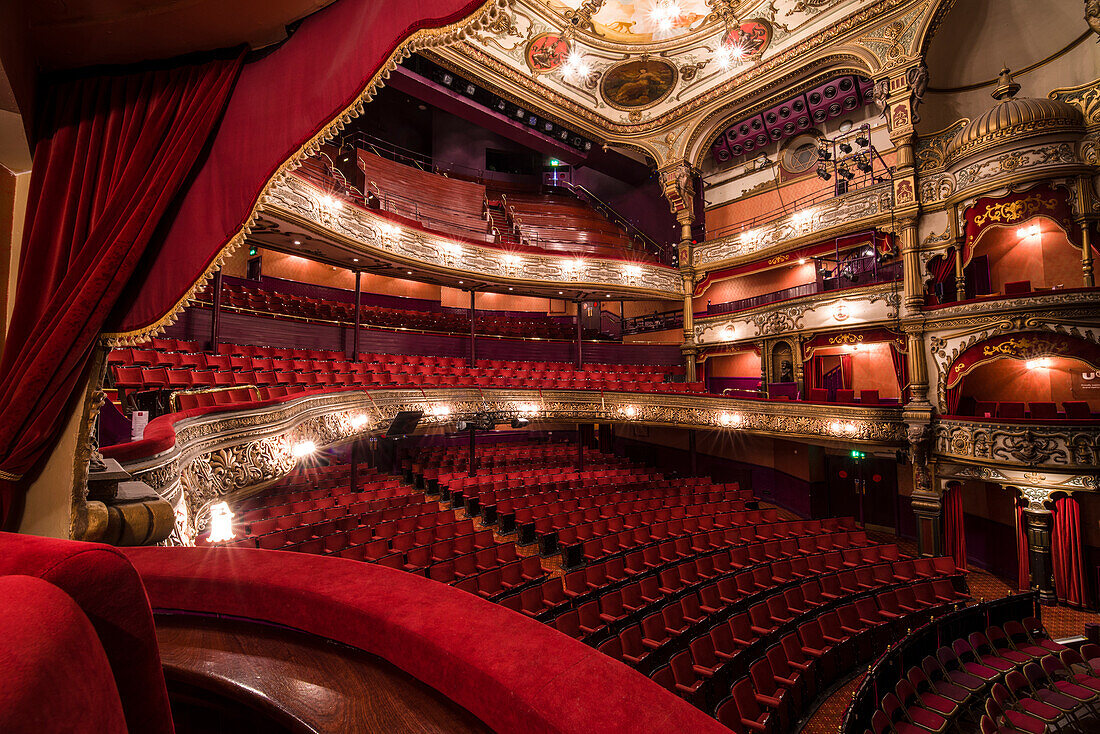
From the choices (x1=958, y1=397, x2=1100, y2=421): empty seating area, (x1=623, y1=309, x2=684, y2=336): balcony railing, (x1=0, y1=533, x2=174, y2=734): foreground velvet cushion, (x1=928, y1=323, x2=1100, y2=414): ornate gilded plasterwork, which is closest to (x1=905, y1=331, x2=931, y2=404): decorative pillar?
(x1=928, y1=323, x2=1100, y2=414): ornate gilded plasterwork

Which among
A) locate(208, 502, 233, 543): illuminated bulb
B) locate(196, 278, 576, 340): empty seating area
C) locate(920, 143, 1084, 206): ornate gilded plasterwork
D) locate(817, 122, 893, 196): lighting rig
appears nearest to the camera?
locate(208, 502, 233, 543): illuminated bulb

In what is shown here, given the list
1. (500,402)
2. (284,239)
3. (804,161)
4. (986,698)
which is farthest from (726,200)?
(986,698)

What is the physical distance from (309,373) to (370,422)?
1684 mm

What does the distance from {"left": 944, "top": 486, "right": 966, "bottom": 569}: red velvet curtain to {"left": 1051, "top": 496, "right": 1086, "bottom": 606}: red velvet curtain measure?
3.93 feet

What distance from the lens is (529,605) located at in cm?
468

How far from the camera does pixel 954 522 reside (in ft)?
28.9

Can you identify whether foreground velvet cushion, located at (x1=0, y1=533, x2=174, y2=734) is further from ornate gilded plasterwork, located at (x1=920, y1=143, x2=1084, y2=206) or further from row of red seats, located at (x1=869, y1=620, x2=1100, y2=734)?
ornate gilded plasterwork, located at (x1=920, y1=143, x2=1084, y2=206)

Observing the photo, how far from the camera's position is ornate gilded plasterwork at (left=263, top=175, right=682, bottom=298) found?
8312 millimetres

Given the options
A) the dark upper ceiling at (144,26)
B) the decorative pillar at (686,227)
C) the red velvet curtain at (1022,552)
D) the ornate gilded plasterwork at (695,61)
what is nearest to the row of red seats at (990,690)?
the red velvet curtain at (1022,552)

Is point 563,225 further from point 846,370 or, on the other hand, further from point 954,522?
point 954,522

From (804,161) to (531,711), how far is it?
15.5 metres

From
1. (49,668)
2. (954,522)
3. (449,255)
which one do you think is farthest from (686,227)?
(49,668)

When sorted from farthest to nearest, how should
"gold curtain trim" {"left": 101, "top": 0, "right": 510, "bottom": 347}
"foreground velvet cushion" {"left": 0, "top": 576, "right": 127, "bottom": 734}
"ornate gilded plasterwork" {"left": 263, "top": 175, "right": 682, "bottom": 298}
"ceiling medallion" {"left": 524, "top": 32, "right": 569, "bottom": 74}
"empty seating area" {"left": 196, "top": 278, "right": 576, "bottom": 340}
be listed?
"ceiling medallion" {"left": 524, "top": 32, "right": 569, "bottom": 74} < "empty seating area" {"left": 196, "top": 278, "right": 576, "bottom": 340} < "ornate gilded plasterwork" {"left": 263, "top": 175, "right": 682, "bottom": 298} < "gold curtain trim" {"left": 101, "top": 0, "right": 510, "bottom": 347} < "foreground velvet cushion" {"left": 0, "top": 576, "right": 127, "bottom": 734}

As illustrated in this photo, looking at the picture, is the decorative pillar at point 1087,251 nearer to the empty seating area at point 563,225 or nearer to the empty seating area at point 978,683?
the empty seating area at point 978,683
